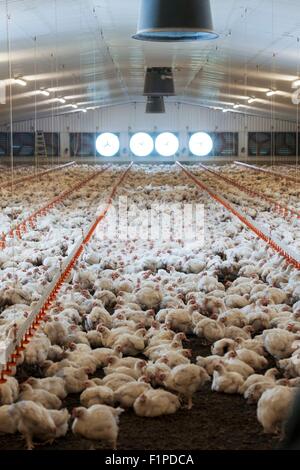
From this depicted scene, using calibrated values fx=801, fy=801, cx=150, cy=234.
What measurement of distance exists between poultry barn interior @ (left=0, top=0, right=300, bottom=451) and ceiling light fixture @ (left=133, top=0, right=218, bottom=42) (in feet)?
0.04

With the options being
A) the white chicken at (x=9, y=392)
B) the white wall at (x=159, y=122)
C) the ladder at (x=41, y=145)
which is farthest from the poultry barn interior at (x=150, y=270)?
the white wall at (x=159, y=122)

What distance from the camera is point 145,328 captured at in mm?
5664

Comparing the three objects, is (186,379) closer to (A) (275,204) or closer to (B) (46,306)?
(B) (46,306)

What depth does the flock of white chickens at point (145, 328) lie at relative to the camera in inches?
154

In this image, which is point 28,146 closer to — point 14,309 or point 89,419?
point 14,309

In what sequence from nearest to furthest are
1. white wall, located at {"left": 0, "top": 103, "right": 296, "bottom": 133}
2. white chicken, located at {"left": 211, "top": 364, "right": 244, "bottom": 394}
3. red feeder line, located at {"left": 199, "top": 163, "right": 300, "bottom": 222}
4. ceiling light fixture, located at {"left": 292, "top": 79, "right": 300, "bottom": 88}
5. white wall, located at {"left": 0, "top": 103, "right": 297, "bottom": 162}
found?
white chicken, located at {"left": 211, "top": 364, "right": 244, "bottom": 394}
red feeder line, located at {"left": 199, "top": 163, "right": 300, "bottom": 222}
ceiling light fixture, located at {"left": 292, "top": 79, "right": 300, "bottom": 88}
white wall, located at {"left": 0, "top": 103, "right": 297, "bottom": 162}
white wall, located at {"left": 0, "top": 103, "right": 296, "bottom": 133}

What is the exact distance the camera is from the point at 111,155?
123 ft

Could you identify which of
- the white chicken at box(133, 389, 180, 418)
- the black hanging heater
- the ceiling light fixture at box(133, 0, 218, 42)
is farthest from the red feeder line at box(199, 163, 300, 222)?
the white chicken at box(133, 389, 180, 418)

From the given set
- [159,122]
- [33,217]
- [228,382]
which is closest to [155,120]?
[159,122]

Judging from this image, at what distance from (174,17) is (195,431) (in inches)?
129

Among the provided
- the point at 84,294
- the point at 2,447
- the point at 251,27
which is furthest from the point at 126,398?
the point at 251,27

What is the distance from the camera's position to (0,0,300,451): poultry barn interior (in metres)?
3.98

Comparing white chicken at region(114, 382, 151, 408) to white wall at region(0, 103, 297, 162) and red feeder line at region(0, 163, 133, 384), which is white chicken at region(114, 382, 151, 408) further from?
white wall at region(0, 103, 297, 162)

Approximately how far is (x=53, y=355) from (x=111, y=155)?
33105 mm
